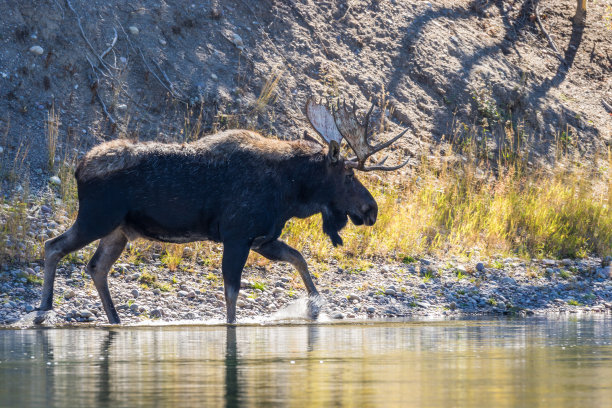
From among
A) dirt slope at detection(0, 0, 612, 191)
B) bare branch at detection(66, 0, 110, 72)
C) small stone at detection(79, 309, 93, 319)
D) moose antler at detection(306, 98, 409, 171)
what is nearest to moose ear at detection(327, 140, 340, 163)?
moose antler at detection(306, 98, 409, 171)

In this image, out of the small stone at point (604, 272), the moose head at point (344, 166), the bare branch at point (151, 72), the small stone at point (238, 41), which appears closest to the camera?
the moose head at point (344, 166)

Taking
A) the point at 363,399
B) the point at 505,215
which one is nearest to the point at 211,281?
the point at 505,215

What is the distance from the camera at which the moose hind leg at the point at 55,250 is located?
10.5 metres

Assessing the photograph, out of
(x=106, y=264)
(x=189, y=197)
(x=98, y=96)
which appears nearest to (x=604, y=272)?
(x=189, y=197)

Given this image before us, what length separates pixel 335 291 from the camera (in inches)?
492

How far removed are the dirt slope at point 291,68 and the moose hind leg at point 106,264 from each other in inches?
149

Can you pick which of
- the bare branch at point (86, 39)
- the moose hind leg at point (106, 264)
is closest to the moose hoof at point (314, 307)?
the moose hind leg at point (106, 264)

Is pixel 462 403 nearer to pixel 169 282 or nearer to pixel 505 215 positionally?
pixel 169 282

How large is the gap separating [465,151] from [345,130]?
7587 mm

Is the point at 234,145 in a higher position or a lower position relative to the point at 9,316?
higher

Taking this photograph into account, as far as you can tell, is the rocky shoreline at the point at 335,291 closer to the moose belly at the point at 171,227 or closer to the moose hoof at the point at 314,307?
the moose hoof at the point at 314,307

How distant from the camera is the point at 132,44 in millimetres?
17234

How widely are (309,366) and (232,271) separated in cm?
→ 411

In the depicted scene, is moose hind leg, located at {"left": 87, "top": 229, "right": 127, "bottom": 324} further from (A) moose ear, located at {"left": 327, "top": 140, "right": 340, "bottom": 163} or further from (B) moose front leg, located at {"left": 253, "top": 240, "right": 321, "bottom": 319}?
(A) moose ear, located at {"left": 327, "top": 140, "right": 340, "bottom": 163}
